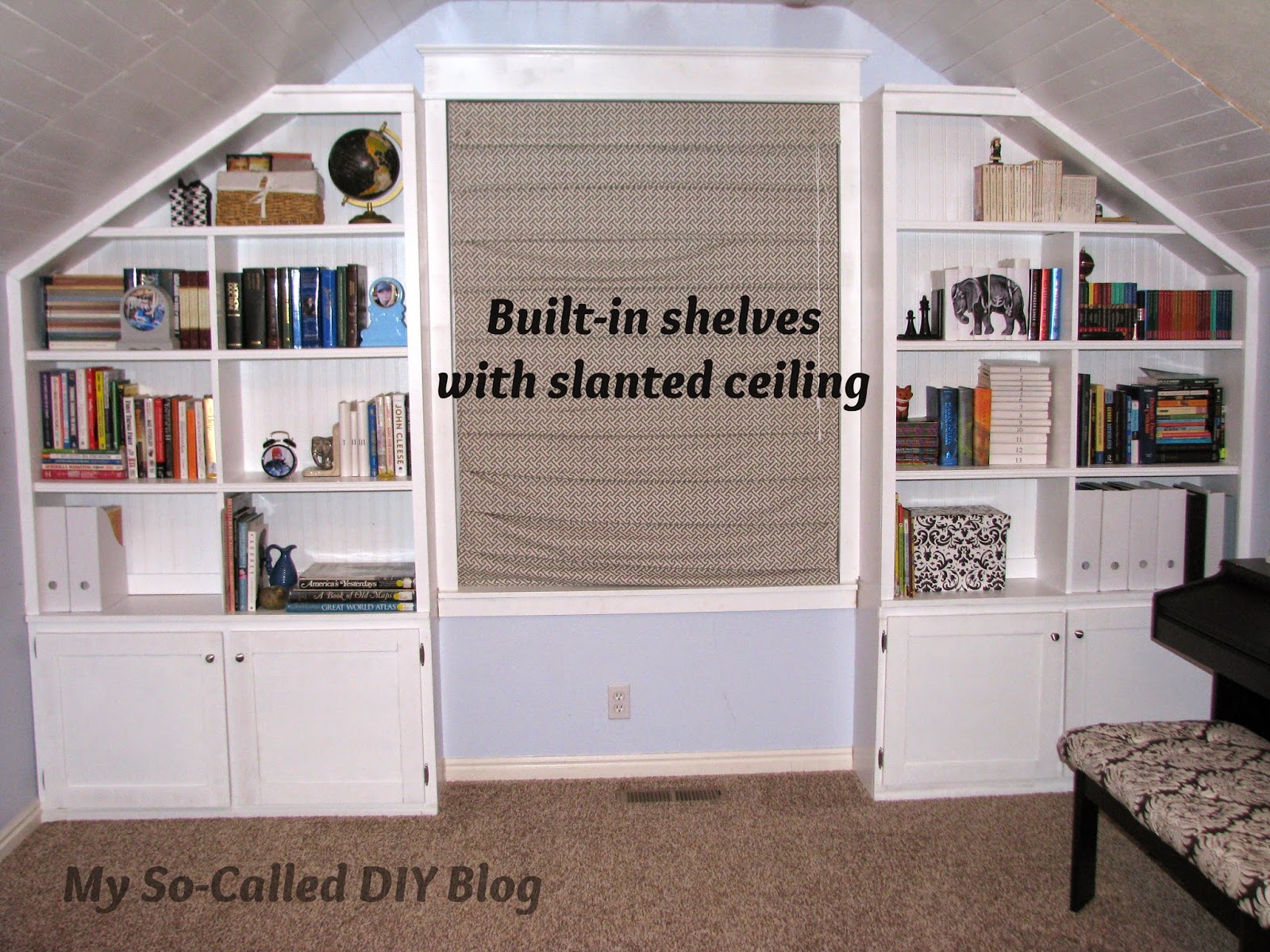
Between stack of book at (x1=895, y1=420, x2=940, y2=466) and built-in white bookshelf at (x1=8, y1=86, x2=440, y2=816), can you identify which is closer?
built-in white bookshelf at (x1=8, y1=86, x2=440, y2=816)

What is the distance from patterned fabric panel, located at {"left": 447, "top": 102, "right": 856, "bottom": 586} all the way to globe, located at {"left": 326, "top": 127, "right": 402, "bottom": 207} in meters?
0.19

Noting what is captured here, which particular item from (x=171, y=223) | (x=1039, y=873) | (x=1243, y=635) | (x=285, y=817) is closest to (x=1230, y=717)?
(x=1243, y=635)

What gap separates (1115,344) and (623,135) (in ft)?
5.22

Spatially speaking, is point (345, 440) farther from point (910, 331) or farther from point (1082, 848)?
point (1082, 848)

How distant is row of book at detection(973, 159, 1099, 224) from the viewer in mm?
2877

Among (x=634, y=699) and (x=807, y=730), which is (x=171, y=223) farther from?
(x=807, y=730)

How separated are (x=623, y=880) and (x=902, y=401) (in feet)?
5.29

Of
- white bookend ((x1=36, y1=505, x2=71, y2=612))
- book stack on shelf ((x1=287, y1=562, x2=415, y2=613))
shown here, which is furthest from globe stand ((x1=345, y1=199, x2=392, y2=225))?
white bookend ((x1=36, y1=505, x2=71, y2=612))

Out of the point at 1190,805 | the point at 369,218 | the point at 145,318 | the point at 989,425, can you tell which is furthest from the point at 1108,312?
the point at 145,318

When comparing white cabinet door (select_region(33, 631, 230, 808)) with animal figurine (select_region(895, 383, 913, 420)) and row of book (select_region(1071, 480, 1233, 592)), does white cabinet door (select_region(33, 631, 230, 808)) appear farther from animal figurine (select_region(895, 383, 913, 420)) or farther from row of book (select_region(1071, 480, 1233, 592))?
row of book (select_region(1071, 480, 1233, 592))

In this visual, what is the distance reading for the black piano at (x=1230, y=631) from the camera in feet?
7.13

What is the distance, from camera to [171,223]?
2924mm

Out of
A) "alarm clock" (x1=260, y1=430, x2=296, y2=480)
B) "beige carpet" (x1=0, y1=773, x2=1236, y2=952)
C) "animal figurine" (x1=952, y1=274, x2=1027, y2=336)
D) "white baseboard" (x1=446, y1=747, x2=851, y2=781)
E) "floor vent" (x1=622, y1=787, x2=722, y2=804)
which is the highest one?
"animal figurine" (x1=952, y1=274, x2=1027, y2=336)

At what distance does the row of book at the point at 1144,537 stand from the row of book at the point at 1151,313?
479 millimetres
